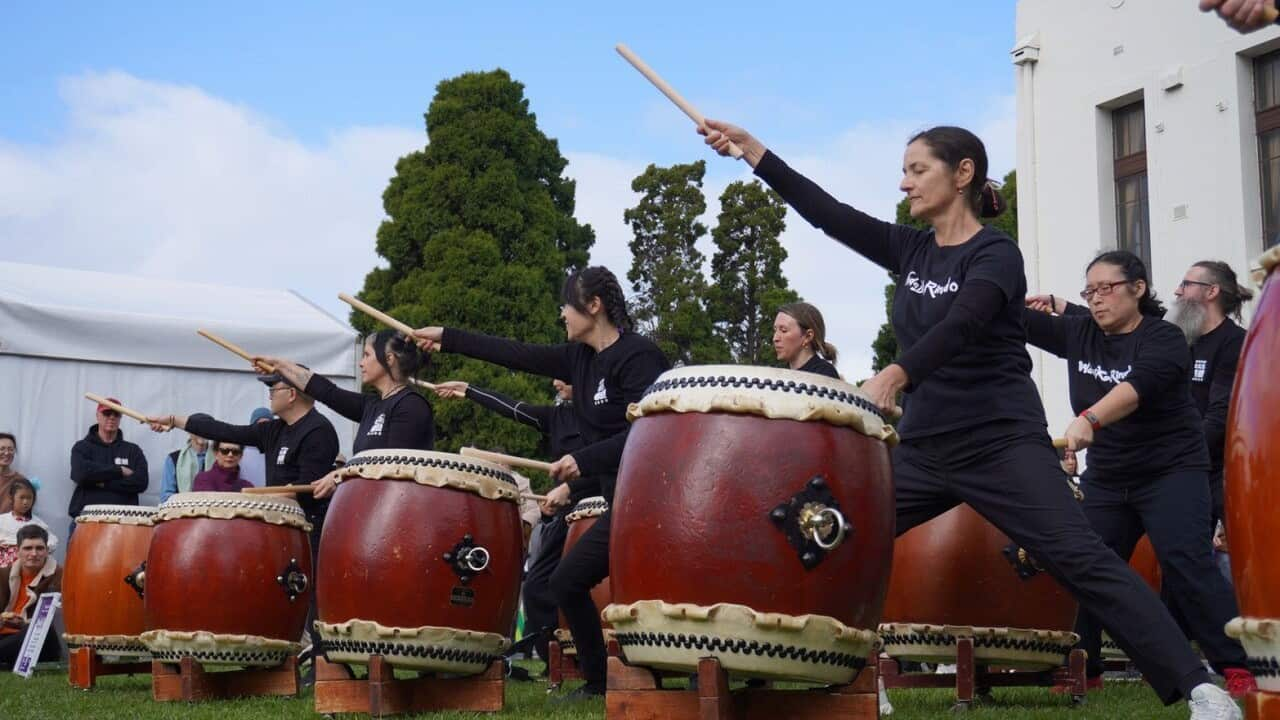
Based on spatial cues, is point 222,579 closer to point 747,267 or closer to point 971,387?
point 971,387

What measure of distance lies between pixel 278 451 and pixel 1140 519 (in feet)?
15.3

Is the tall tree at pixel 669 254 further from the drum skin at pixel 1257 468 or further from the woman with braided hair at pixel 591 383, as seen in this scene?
the drum skin at pixel 1257 468

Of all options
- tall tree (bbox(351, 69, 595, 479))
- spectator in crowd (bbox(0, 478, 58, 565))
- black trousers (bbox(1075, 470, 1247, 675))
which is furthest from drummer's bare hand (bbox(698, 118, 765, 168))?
tall tree (bbox(351, 69, 595, 479))

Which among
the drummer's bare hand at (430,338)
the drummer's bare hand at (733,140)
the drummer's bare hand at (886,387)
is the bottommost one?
the drummer's bare hand at (886,387)

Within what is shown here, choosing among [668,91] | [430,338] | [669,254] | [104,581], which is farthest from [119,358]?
[669,254]

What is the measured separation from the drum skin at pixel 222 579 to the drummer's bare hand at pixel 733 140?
3.06 metres

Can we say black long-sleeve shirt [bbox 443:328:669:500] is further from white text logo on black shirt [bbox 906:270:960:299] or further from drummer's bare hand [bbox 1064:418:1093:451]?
drummer's bare hand [bbox 1064:418:1093:451]

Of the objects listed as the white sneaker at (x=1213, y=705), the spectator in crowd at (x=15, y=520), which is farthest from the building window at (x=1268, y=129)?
the spectator in crowd at (x=15, y=520)

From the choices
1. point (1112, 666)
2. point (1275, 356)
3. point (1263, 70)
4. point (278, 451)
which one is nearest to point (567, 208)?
point (1263, 70)

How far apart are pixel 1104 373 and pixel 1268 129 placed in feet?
30.9

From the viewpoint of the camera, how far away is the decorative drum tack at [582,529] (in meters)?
7.00

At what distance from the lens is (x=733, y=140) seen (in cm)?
450

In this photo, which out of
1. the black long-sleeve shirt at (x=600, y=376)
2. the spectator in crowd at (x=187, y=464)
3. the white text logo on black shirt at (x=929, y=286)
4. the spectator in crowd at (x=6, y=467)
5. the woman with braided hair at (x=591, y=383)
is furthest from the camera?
the spectator in crowd at (x=187, y=464)

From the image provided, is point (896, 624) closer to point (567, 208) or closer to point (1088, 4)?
point (1088, 4)
